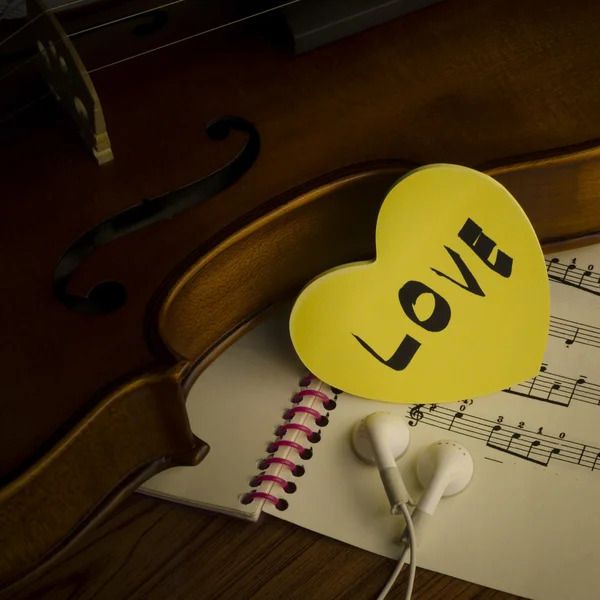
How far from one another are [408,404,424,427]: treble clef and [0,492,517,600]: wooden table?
15 centimetres

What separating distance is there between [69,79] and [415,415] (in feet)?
1.67

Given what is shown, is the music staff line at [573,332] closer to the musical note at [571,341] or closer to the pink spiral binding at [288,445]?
the musical note at [571,341]

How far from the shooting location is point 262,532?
89cm

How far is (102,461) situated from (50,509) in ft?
0.20

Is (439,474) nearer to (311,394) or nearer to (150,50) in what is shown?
(311,394)

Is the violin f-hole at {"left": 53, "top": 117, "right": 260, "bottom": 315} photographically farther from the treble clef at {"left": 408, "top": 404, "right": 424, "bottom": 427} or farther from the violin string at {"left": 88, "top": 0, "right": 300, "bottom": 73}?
→ the treble clef at {"left": 408, "top": 404, "right": 424, "bottom": 427}

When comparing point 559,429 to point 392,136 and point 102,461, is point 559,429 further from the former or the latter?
point 102,461

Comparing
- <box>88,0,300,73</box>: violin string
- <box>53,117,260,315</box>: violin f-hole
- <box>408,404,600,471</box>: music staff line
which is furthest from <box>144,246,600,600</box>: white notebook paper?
<box>88,0,300,73</box>: violin string

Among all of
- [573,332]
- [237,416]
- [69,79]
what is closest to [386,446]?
[237,416]

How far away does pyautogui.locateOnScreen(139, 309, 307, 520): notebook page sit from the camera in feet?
2.95

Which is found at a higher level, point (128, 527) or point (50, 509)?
point (50, 509)

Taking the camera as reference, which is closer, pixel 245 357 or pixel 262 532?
pixel 262 532

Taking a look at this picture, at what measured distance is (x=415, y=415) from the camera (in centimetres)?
95

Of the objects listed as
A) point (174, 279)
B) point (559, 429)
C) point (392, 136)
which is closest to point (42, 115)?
point (174, 279)
